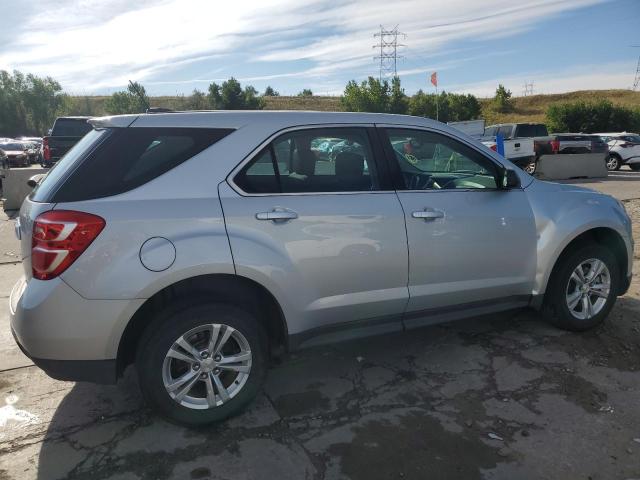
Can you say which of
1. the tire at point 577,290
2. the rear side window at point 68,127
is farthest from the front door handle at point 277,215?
the rear side window at point 68,127

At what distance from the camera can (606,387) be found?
3.42 meters

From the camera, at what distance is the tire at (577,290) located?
13.3 ft

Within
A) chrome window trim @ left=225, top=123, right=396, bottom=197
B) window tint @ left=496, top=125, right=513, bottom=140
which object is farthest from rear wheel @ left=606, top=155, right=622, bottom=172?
chrome window trim @ left=225, top=123, right=396, bottom=197

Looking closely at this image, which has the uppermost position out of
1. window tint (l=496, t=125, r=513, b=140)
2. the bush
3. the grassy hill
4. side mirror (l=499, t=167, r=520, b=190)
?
the grassy hill

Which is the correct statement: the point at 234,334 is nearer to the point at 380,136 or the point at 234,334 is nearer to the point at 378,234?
the point at 378,234

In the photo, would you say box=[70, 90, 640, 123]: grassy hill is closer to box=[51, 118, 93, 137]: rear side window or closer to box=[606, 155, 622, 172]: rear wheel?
box=[606, 155, 622, 172]: rear wheel

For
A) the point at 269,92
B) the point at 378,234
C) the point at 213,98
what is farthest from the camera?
the point at 269,92

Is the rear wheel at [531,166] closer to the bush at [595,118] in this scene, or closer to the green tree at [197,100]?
the bush at [595,118]

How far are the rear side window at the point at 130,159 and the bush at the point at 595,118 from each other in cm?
5244

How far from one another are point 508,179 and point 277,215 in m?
1.82

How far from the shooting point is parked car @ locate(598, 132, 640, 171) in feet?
71.0

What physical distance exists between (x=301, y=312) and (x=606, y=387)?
2139 mm

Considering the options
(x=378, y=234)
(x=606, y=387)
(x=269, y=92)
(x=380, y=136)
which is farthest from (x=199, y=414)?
(x=269, y=92)

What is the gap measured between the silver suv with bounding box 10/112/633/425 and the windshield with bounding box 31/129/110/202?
0.02 meters
